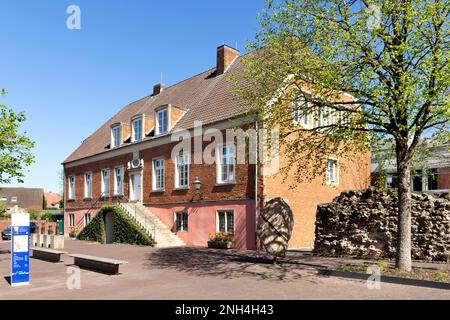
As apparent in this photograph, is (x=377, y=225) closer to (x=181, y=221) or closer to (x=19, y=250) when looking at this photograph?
(x=181, y=221)

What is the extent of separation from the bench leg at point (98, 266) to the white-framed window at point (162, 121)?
489 inches

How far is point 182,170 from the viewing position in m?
24.5

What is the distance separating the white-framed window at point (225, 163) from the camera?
70.1ft

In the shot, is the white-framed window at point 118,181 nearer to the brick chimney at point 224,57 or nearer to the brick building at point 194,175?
the brick building at point 194,175

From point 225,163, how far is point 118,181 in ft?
38.2

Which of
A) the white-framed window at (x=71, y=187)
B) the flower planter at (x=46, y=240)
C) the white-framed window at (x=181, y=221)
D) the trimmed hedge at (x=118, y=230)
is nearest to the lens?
the flower planter at (x=46, y=240)

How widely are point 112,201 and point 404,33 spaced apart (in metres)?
24.2

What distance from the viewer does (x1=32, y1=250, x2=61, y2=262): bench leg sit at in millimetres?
16847

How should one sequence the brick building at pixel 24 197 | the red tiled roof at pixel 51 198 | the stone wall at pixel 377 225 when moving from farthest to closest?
the red tiled roof at pixel 51 198 → the brick building at pixel 24 197 → the stone wall at pixel 377 225

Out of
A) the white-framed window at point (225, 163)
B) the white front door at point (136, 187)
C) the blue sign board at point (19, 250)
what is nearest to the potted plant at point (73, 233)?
the white front door at point (136, 187)

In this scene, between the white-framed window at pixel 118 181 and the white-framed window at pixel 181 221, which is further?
the white-framed window at pixel 118 181

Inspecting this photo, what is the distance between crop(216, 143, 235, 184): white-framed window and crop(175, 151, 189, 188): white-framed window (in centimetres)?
270
